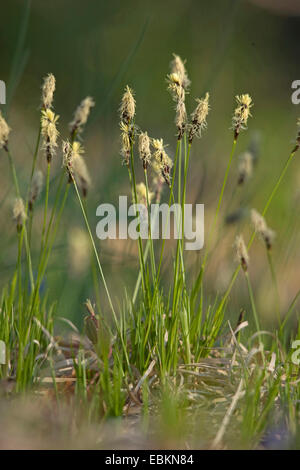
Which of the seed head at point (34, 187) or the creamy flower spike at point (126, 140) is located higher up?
the creamy flower spike at point (126, 140)

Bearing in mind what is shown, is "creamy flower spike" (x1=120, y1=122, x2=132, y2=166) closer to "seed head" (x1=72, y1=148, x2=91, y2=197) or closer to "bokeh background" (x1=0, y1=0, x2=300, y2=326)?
"seed head" (x1=72, y1=148, x2=91, y2=197)

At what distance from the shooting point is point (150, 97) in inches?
105

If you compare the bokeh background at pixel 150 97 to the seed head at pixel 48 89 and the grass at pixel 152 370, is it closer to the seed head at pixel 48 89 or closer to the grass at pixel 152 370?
the grass at pixel 152 370

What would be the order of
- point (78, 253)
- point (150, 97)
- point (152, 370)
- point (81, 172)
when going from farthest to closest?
1. point (150, 97)
2. point (78, 253)
3. point (152, 370)
4. point (81, 172)

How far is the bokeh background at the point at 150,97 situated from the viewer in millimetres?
1297

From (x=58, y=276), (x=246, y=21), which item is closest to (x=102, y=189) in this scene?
(x=58, y=276)

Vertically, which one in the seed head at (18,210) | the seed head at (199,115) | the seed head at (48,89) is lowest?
the seed head at (18,210)

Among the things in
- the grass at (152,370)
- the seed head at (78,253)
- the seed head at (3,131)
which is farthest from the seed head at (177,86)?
the seed head at (78,253)

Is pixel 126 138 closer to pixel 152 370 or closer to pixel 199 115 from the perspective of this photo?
pixel 199 115

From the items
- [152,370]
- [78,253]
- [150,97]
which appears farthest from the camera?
[150,97]

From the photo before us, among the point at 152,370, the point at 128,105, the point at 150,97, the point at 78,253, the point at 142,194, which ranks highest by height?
the point at 150,97

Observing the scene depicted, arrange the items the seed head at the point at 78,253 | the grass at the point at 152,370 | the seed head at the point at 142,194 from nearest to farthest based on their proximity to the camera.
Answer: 1. the grass at the point at 152,370
2. the seed head at the point at 142,194
3. the seed head at the point at 78,253

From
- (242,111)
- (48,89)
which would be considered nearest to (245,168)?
(242,111)

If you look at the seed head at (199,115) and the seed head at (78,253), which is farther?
the seed head at (78,253)
